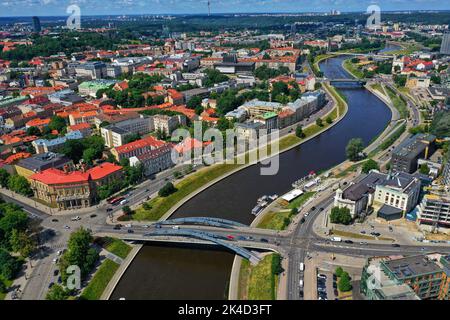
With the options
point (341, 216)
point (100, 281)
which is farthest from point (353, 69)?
point (100, 281)

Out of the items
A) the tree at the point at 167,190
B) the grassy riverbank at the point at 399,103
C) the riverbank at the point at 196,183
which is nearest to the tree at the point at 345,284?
the riverbank at the point at 196,183

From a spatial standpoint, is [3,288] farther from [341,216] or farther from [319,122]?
[319,122]

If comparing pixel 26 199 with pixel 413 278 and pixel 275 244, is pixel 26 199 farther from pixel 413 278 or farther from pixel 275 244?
pixel 413 278

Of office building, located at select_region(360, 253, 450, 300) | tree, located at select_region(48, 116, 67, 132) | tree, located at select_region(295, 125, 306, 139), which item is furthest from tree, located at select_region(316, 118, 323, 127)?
tree, located at select_region(48, 116, 67, 132)

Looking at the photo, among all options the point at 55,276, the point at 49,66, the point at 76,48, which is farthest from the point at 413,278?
the point at 76,48

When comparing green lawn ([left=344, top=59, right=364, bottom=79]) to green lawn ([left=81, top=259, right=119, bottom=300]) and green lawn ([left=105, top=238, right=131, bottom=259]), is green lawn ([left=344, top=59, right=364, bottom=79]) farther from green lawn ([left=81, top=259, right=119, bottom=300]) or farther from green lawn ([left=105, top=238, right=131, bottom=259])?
green lawn ([left=81, top=259, right=119, bottom=300])

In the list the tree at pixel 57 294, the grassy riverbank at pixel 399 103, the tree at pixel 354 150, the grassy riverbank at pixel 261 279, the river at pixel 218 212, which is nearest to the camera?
the tree at pixel 57 294

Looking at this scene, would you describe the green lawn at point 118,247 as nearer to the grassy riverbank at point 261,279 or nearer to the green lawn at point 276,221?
the grassy riverbank at point 261,279
